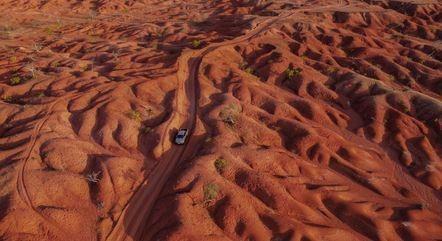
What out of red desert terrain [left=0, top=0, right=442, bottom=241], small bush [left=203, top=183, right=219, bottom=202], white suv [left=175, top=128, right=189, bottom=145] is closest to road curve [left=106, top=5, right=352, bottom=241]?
red desert terrain [left=0, top=0, right=442, bottom=241]

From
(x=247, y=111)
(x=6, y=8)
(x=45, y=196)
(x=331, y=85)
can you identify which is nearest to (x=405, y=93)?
(x=331, y=85)

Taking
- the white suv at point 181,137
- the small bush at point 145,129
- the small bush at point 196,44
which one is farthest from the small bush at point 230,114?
the small bush at point 196,44

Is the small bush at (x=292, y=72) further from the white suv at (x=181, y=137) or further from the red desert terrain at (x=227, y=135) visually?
the white suv at (x=181, y=137)

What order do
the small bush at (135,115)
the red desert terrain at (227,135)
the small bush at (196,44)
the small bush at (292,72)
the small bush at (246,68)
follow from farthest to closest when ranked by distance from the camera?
the small bush at (196,44)
the small bush at (246,68)
the small bush at (292,72)
the small bush at (135,115)
the red desert terrain at (227,135)

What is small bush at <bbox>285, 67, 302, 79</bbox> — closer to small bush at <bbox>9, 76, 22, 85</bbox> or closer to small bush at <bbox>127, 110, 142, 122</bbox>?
small bush at <bbox>127, 110, 142, 122</bbox>

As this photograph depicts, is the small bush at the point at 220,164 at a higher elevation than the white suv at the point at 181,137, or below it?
higher

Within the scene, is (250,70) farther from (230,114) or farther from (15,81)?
(15,81)

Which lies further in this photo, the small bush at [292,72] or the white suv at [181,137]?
the small bush at [292,72]
